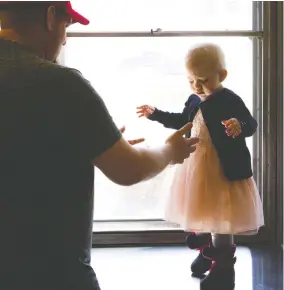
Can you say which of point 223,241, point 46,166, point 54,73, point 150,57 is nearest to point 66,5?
point 54,73

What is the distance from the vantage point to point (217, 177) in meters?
1.38

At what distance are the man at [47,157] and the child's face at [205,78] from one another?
63 cm

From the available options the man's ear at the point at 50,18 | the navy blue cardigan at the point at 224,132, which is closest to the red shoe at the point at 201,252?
the navy blue cardigan at the point at 224,132

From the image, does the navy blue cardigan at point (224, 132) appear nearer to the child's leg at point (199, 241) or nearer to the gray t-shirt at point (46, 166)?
the child's leg at point (199, 241)

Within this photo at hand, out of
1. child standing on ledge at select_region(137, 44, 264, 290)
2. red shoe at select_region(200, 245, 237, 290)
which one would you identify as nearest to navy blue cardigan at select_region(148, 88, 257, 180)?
child standing on ledge at select_region(137, 44, 264, 290)

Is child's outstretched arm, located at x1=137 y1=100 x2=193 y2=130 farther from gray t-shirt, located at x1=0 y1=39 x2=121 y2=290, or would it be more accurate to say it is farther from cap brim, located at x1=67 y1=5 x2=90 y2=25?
gray t-shirt, located at x1=0 y1=39 x2=121 y2=290

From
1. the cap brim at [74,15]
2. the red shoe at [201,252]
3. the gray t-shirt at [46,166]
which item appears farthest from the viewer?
the red shoe at [201,252]

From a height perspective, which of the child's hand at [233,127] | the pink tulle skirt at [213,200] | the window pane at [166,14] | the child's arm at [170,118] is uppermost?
the window pane at [166,14]

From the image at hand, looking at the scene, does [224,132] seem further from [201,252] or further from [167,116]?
[201,252]

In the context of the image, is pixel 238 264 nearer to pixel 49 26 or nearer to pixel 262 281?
pixel 262 281

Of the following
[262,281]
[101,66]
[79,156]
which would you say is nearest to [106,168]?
[79,156]

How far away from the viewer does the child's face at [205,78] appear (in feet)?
4.51

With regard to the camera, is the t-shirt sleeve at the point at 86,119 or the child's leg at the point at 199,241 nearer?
the t-shirt sleeve at the point at 86,119

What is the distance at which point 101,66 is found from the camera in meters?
1.74
